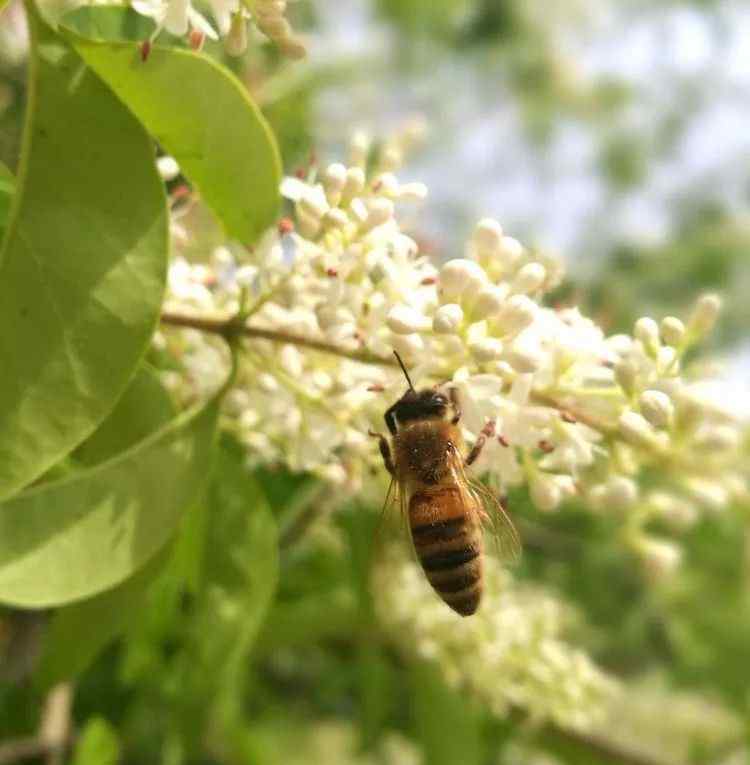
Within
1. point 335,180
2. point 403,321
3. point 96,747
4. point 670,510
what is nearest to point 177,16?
point 335,180

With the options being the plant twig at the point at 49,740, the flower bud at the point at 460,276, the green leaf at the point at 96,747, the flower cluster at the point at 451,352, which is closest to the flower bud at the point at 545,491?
the flower cluster at the point at 451,352

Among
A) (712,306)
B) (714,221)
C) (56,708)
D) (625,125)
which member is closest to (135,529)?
(712,306)

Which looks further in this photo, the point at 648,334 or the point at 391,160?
the point at 391,160

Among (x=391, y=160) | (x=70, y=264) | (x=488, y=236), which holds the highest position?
(x=391, y=160)

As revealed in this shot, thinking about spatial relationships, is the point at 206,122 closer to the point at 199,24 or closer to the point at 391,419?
the point at 199,24

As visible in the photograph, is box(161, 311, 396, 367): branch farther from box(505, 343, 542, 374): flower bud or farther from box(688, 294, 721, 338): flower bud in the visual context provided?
box(688, 294, 721, 338): flower bud
